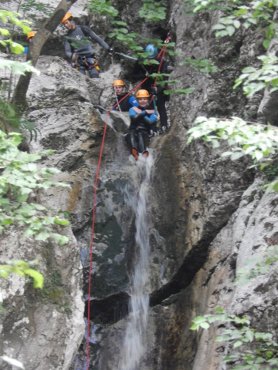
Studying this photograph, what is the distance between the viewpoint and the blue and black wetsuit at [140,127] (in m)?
10.3

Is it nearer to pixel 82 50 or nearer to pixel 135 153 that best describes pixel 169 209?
pixel 135 153

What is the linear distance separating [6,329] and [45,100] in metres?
5.78

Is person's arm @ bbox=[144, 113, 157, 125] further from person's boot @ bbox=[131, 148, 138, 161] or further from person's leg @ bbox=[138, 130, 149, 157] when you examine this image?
person's boot @ bbox=[131, 148, 138, 161]

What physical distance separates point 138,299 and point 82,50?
599cm

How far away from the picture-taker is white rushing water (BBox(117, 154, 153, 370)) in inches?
343

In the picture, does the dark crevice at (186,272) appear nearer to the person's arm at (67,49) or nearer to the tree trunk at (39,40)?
the tree trunk at (39,40)

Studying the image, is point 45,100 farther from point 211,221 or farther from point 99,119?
point 211,221

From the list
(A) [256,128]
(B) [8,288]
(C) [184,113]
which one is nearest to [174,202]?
(C) [184,113]

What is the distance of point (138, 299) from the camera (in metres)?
8.93

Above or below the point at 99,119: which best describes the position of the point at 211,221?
below

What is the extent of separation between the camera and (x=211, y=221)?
8.23 metres

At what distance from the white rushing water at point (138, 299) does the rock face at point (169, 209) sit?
95mm

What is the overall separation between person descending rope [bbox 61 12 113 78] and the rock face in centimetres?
89

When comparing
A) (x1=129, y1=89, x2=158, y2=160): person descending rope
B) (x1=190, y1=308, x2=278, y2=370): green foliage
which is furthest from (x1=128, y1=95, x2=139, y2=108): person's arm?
(x1=190, y1=308, x2=278, y2=370): green foliage
